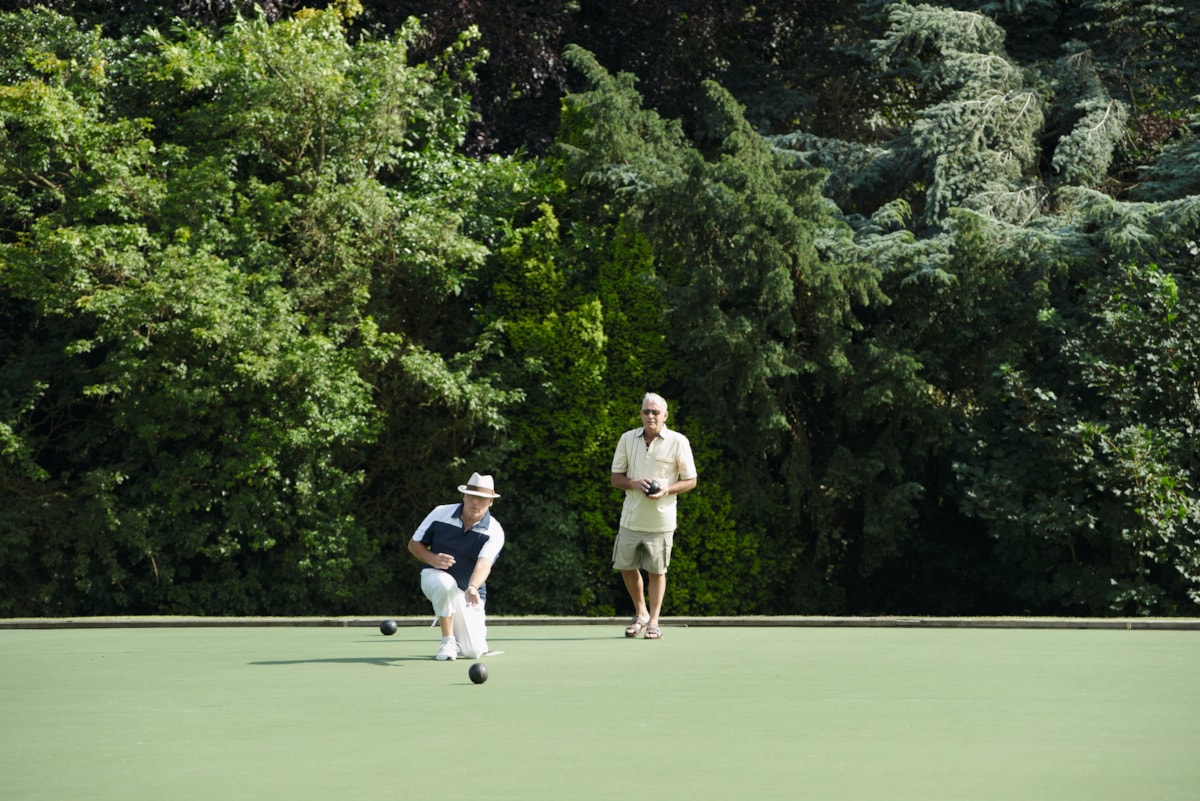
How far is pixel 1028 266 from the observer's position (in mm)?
15273

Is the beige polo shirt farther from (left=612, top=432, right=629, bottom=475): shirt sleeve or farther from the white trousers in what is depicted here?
the white trousers

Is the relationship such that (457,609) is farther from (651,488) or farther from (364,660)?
(651,488)

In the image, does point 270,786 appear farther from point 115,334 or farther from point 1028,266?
point 1028,266

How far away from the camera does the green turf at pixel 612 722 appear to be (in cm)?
493

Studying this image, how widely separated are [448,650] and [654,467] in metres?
2.31

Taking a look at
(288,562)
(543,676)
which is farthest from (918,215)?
(543,676)

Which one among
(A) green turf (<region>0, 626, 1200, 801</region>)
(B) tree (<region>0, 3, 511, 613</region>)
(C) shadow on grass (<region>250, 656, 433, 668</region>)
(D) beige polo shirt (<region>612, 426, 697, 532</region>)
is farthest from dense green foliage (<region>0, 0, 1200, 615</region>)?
(C) shadow on grass (<region>250, 656, 433, 668</region>)

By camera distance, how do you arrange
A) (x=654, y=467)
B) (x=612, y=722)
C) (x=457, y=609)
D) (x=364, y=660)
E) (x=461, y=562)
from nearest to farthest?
(x=612, y=722) < (x=457, y=609) < (x=461, y=562) < (x=364, y=660) < (x=654, y=467)

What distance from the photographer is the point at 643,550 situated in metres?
11.0

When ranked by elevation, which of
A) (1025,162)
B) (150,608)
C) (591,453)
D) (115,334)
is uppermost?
(1025,162)

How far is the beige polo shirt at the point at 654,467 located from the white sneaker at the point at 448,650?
2.12m

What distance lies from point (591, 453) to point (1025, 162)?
5765 millimetres

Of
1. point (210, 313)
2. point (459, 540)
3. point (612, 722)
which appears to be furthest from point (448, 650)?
point (210, 313)

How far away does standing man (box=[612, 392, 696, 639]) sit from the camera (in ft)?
35.1
